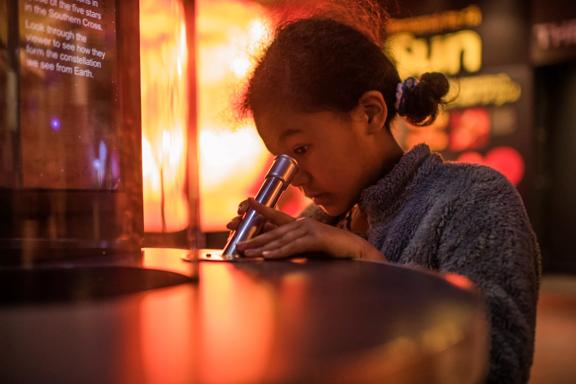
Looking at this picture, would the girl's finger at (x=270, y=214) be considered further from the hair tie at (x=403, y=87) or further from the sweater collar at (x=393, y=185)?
the hair tie at (x=403, y=87)

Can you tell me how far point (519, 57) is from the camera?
382 centimetres

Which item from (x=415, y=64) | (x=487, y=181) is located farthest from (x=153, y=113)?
(x=415, y=64)

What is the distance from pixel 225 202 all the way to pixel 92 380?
6.58 ft

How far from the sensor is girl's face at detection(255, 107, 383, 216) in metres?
1.02

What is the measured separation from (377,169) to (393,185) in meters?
0.10

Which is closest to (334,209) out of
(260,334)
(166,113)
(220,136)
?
(166,113)

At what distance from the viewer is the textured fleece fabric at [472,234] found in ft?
2.11

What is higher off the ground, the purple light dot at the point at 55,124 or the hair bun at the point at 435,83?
the hair bun at the point at 435,83

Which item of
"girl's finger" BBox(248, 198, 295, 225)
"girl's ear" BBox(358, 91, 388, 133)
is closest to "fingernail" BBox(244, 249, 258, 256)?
"girl's finger" BBox(248, 198, 295, 225)

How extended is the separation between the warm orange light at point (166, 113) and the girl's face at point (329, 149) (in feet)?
1.74

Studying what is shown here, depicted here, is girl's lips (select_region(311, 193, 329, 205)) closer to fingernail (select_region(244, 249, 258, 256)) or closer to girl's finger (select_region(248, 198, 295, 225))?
girl's finger (select_region(248, 198, 295, 225))

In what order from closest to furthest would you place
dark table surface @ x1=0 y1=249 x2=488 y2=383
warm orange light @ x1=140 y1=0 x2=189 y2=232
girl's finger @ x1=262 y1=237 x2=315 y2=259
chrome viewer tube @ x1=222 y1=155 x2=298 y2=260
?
dark table surface @ x1=0 y1=249 x2=488 y2=383 → warm orange light @ x1=140 y1=0 x2=189 y2=232 → girl's finger @ x1=262 y1=237 x2=315 y2=259 → chrome viewer tube @ x1=222 y1=155 x2=298 y2=260

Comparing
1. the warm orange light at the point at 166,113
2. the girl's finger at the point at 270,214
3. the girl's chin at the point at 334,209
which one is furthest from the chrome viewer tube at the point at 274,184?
the girl's chin at the point at 334,209

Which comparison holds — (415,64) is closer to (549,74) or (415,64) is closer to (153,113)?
(549,74)
